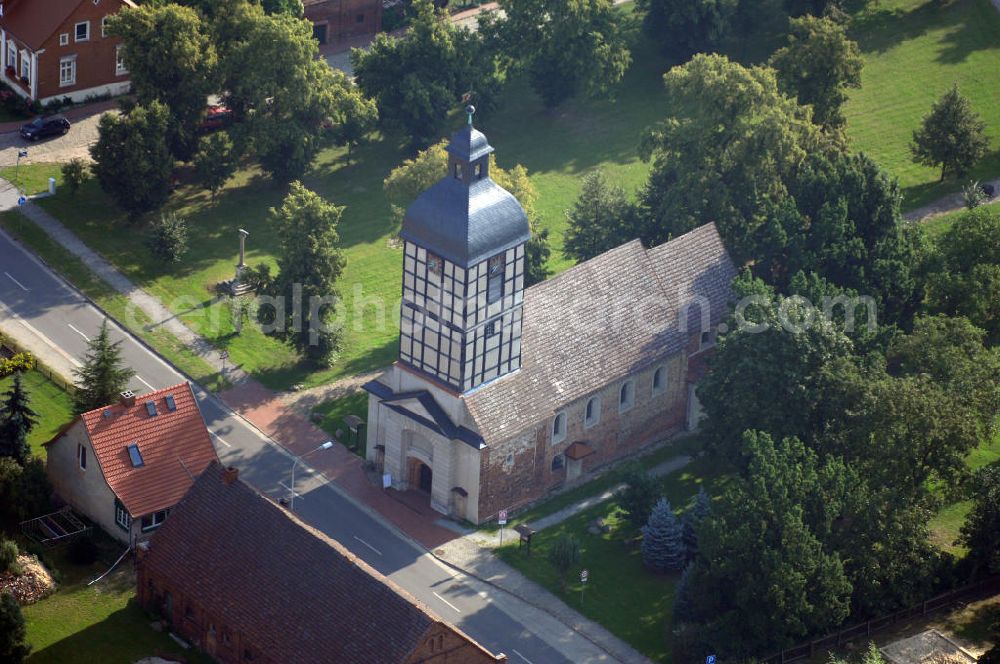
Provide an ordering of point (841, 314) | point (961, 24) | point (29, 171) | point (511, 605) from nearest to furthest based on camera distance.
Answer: point (511, 605) < point (841, 314) < point (29, 171) < point (961, 24)

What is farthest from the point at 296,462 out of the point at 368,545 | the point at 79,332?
the point at 79,332

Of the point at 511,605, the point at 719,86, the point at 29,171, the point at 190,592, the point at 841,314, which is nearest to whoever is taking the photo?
the point at 190,592

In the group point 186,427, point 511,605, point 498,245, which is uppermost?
point 498,245

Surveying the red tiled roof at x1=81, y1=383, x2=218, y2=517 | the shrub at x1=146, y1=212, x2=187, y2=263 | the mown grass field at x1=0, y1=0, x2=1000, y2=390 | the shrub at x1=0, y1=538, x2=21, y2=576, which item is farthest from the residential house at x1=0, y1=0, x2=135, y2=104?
the shrub at x1=0, y1=538, x2=21, y2=576

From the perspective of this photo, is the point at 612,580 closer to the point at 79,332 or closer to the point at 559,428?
the point at 559,428

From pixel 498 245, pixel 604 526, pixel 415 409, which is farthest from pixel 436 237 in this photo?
pixel 604 526

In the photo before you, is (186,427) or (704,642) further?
(186,427)

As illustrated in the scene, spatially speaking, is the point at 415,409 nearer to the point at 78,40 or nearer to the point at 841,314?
the point at 841,314

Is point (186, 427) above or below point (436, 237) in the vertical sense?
below
